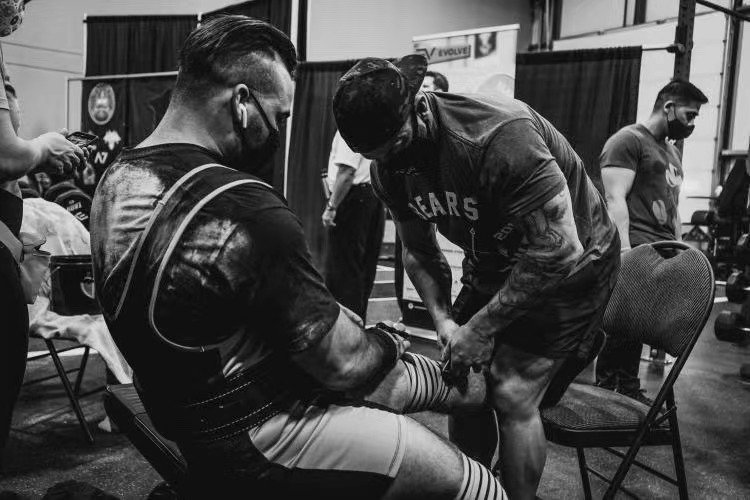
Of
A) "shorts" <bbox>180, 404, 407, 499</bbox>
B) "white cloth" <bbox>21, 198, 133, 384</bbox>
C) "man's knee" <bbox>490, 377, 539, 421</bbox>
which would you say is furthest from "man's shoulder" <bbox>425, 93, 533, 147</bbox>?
"white cloth" <bbox>21, 198, 133, 384</bbox>

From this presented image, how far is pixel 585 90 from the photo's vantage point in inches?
166

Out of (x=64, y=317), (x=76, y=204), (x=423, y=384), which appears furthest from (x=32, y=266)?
(x=76, y=204)

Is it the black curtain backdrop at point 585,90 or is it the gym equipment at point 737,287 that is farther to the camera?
the gym equipment at point 737,287

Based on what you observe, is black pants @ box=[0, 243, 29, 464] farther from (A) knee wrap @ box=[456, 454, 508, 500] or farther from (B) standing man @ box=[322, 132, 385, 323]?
(B) standing man @ box=[322, 132, 385, 323]

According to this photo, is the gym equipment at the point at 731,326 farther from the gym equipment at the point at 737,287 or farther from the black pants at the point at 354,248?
the black pants at the point at 354,248

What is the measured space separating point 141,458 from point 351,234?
6.90ft

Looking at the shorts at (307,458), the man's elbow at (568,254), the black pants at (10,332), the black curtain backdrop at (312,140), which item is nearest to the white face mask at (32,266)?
the black pants at (10,332)

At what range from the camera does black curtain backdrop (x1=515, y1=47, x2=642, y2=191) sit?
405cm

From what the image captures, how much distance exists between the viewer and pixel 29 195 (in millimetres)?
3871

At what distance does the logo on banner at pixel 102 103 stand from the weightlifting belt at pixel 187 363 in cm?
716

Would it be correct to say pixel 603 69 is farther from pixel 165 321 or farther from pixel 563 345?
pixel 165 321

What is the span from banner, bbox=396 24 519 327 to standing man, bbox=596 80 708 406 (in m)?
0.97

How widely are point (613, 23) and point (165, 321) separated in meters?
14.2

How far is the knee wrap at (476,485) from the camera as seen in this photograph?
111 centimetres
